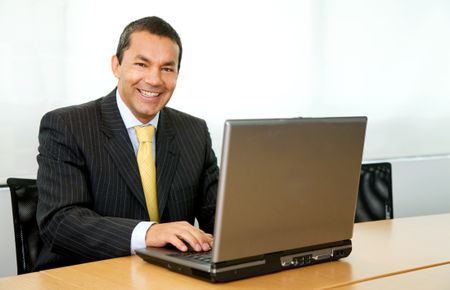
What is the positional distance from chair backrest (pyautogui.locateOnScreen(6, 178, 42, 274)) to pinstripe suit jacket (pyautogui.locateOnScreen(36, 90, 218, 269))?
0.04m

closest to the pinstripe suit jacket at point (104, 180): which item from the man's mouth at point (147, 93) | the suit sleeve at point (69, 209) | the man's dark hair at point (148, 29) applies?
the suit sleeve at point (69, 209)

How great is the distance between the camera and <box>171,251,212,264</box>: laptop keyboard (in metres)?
2.02

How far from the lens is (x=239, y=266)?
1.96m

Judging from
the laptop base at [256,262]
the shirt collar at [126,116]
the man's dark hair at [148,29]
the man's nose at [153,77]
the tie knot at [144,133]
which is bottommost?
the laptop base at [256,262]

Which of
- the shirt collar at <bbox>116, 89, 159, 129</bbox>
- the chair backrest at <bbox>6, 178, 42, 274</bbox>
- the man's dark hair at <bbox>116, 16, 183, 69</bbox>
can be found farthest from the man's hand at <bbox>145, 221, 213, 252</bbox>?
the man's dark hair at <bbox>116, 16, 183, 69</bbox>

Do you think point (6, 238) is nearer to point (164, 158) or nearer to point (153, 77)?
point (164, 158)

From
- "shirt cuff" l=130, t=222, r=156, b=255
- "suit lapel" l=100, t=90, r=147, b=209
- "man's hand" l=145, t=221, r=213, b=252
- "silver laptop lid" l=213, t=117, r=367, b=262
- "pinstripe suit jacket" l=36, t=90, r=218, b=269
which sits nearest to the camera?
"silver laptop lid" l=213, t=117, r=367, b=262

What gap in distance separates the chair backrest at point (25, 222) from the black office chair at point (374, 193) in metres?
1.43

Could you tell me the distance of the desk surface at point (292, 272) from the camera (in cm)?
196

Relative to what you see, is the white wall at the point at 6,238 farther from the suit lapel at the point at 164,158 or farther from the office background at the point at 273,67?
the suit lapel at the point at 164,158

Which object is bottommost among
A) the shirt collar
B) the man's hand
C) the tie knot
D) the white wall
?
the white wall

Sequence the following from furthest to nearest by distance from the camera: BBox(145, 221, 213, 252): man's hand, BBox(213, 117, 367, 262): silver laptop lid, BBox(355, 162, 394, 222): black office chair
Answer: BBox(355, 162, 394, 222): black office chair, BBox(145, 221, 213, 252): man's hand, BBox(213, 117, 367, 262): silver laptop lid

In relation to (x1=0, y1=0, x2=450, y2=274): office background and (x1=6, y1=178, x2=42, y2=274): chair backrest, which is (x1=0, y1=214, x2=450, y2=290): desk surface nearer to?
(x1=6, y1=178, x2=42, y2=274): chair backrest

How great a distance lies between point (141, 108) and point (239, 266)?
1.02 metres
